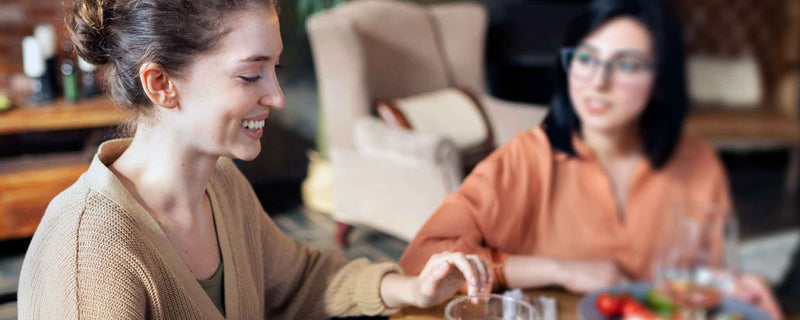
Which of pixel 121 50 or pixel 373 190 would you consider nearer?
pixel 121 50

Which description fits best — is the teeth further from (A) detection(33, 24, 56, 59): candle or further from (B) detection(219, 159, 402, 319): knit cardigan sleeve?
(A) detection(33, 24, 56, 59): candle

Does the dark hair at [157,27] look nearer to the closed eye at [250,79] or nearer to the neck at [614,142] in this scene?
the closed eye at [250,79]

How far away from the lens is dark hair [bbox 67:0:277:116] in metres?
0.55

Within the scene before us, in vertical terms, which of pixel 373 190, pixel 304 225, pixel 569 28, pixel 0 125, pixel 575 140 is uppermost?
pixel 569 28

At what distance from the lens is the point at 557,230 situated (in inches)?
27.7

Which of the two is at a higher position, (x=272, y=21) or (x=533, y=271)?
(x=272, y=21)

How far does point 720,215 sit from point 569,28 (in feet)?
0.68

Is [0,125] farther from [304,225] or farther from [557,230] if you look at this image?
[557,230]

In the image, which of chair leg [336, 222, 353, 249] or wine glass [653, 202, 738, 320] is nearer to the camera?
wine glass [653, 202, 738, 320]

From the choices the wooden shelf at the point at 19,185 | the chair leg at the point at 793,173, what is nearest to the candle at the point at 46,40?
the wooden shelf at the point at 19,185

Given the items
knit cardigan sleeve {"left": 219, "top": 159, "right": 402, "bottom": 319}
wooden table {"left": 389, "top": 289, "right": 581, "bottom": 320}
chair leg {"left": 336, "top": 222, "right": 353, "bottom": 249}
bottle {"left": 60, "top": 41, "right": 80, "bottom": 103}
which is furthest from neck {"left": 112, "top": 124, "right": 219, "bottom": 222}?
bottle {"left": 60, "top": 41, "right": 80, "bottom": 103}

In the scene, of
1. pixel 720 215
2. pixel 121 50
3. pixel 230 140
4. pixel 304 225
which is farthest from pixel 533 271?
pixel 304 225

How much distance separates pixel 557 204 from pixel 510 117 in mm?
396

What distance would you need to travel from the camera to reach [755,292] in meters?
0.50
